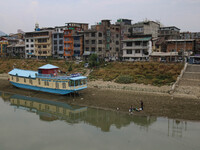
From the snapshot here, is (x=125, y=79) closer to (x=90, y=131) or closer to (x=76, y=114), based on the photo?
(x=76, y=114)

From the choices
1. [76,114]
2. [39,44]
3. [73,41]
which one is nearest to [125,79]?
[76,114]

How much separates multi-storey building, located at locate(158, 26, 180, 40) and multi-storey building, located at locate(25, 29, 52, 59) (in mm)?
42912

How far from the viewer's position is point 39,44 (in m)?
85.8

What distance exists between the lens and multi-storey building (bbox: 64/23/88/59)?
244 ft

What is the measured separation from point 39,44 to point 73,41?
18.5 metres

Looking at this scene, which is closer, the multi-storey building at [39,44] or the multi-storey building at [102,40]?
the multi-storey building at [102,40]

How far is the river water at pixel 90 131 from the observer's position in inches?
854

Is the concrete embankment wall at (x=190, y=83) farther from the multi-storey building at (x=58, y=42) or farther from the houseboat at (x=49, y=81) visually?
the multi-storey building at (x=58, y=42)

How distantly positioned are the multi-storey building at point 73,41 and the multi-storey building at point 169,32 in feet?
94.9

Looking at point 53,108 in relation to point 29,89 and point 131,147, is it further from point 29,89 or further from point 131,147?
point 131,147

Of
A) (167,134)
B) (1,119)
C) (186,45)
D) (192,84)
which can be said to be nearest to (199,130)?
(167,134)

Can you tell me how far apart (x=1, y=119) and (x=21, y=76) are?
1791 cm

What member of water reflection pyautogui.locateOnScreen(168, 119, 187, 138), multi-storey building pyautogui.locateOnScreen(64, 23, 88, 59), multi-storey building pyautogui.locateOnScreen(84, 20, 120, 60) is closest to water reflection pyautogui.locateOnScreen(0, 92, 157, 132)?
water reflection pyautogui.locateOnScreen(168, 119, 187, 138)

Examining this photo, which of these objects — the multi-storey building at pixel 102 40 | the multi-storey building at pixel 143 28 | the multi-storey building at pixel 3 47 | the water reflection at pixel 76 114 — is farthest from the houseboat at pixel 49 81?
the multi-storey building at pixel 3 47
